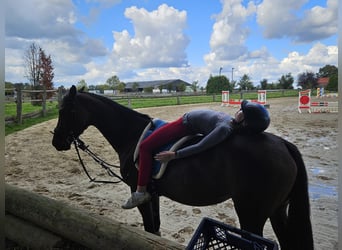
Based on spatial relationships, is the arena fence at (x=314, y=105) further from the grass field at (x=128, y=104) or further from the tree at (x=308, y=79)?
the grass field at (x=128, y=104)

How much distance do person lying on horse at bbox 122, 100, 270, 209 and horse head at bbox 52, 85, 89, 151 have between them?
67 cm

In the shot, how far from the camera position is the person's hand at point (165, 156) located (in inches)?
73.0

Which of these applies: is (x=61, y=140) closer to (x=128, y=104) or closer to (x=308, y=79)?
(x=128, y=104)

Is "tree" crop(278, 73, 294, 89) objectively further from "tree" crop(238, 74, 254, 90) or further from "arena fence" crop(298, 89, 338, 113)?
"arena fence" crop(298, 89, 338, 113)

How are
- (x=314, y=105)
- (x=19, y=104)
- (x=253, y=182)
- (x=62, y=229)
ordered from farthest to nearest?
(x=314, y=105) < (x=19, y=104) < (x=62, y=229) < (x=253, y=182)

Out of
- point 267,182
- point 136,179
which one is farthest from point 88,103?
point 267,182

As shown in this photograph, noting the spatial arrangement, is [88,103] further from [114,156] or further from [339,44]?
[114,156]

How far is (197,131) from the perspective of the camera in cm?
195

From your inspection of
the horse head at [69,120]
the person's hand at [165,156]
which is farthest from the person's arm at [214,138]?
the horse head at [69,120]

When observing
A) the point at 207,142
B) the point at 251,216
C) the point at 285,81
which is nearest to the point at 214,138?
the point at 207,142

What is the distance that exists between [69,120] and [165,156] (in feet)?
3.13

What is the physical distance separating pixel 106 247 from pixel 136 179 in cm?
54

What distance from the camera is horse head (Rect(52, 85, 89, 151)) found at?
222cm

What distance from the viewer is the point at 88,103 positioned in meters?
2.31
